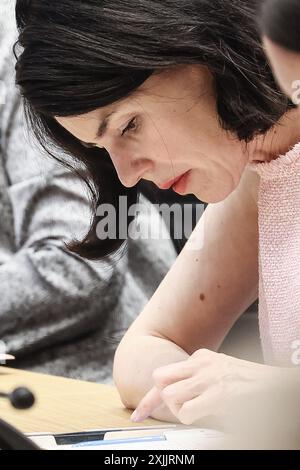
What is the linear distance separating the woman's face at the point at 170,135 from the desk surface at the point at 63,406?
0.18m

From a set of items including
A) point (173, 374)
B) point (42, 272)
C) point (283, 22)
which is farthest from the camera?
point (42, 272)

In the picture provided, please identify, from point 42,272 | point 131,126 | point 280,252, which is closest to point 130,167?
point 131,126

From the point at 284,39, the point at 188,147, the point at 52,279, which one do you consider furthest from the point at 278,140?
the point at 52,279

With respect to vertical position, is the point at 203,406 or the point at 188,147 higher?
the point at 188,147

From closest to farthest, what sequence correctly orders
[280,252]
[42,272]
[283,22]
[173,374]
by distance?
[283,22]
[173,374]
[280,252]
[42,272]

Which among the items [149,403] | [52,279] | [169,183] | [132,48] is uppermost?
[132,48]

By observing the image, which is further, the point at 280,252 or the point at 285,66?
the point at 280,252

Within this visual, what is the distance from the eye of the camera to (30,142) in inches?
32.1

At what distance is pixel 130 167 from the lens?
0.68 metres

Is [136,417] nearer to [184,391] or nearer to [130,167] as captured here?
[184,391]

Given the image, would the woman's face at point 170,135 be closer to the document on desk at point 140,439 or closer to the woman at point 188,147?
the woman at point 188,147

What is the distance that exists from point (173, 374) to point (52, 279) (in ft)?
1.30

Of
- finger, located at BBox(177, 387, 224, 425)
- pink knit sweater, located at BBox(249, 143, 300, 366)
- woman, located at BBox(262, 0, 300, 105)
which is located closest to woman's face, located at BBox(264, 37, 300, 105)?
woman, located at BBox(262, 0, 300, 105)

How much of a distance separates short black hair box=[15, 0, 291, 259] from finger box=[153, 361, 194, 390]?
18cm
